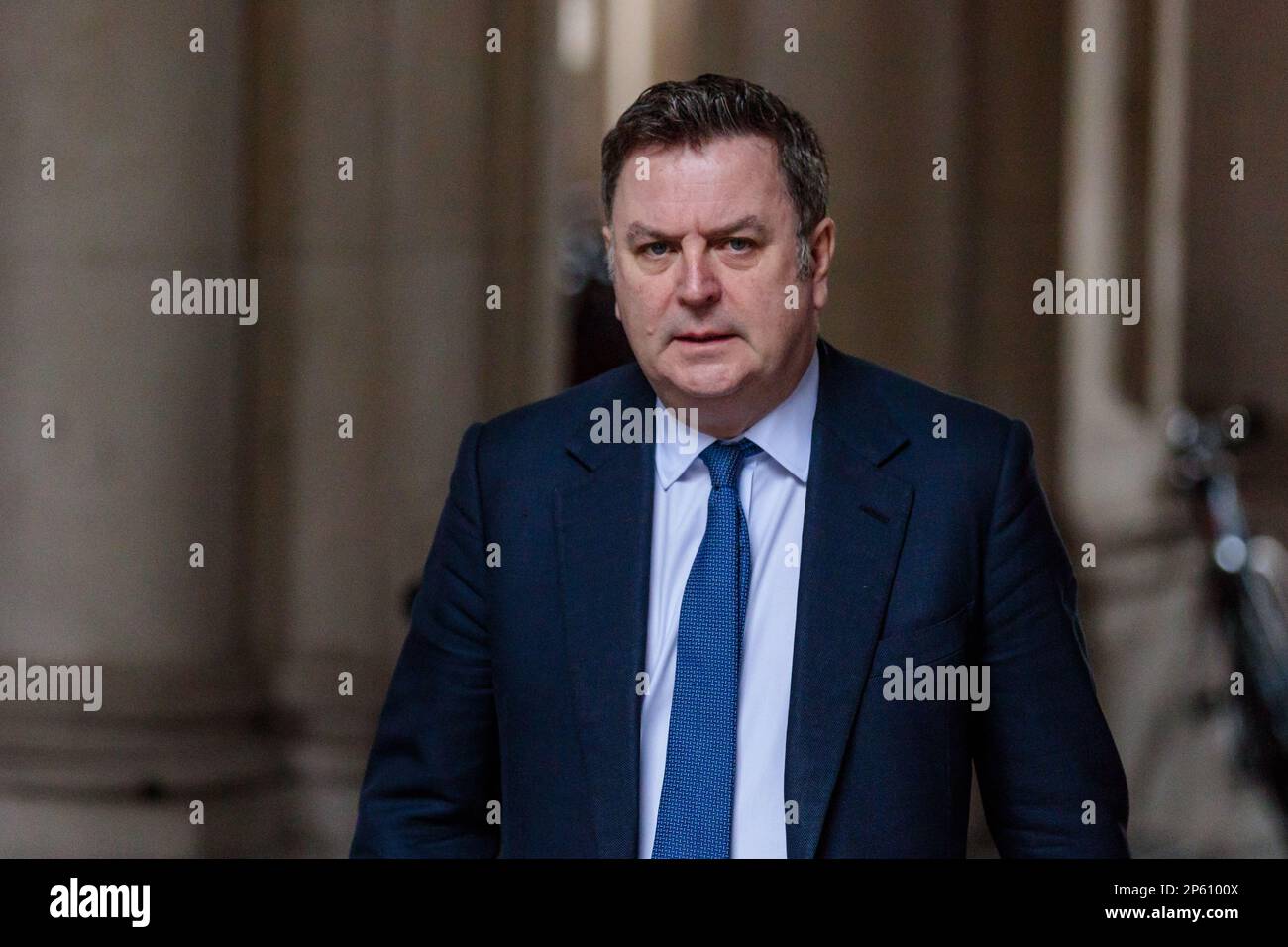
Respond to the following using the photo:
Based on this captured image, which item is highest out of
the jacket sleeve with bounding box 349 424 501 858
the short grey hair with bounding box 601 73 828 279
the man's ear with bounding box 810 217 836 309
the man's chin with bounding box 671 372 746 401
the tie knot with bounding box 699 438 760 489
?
the short grey hair with bounding box 601 73 828 279

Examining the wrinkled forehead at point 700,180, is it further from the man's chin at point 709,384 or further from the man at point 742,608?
the man's chin at point 709,384

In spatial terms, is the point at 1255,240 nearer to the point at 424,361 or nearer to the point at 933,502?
the point at 424,361

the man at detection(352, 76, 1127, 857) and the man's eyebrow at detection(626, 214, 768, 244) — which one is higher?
the man's eyebrow at detection(626, 214, 768, 244)

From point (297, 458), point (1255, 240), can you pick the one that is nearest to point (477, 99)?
point (297, 458)

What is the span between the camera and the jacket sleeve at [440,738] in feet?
9.65

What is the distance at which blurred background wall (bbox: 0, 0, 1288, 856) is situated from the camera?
502 cm

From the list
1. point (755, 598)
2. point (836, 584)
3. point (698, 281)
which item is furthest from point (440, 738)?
point (698, 281)

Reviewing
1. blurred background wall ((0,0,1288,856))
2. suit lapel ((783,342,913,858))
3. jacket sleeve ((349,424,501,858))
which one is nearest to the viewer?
suit lapel ((783,342,913,858))

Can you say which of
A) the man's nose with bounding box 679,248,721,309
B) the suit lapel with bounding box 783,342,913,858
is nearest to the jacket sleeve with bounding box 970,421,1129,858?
the suit lapel with bounding box 783,342,913,858

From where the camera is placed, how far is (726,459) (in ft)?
9.71

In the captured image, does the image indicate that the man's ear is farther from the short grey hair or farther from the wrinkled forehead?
the wrinkled forehead

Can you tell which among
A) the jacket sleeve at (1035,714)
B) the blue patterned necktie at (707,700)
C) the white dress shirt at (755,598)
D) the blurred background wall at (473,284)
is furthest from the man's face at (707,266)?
the blurred background wall at (473,284)

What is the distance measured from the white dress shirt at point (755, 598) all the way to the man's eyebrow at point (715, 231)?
0.30 metres

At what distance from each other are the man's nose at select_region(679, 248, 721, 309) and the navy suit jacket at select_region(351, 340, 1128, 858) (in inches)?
10.6
